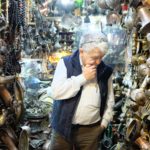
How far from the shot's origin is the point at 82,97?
6.75 feet

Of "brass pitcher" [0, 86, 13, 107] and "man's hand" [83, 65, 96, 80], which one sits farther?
"brass pitcher" [0, 86, 13, 107]

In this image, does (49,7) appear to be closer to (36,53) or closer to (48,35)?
(48,35)

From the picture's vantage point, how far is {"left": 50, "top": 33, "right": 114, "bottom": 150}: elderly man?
198cm

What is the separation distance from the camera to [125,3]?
10.4 feet

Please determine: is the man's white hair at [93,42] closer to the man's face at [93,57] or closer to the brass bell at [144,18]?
the man's face at [93,57]

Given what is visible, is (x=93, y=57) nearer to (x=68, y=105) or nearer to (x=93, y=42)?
(x=93, y=42)

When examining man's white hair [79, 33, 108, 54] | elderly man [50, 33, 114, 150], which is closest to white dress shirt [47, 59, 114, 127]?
elderly man [50, 33, 114, 150]

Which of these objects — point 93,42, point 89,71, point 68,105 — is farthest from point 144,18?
point 68,105

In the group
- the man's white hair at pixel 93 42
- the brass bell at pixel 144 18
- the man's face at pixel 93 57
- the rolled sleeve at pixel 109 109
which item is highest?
the brass bell at pixel 144 18

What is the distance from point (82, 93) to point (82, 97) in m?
0.03

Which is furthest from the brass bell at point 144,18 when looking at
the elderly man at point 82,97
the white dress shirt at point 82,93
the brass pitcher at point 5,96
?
the brass pitcher at point 5,96

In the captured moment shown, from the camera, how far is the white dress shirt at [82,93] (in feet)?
6.49

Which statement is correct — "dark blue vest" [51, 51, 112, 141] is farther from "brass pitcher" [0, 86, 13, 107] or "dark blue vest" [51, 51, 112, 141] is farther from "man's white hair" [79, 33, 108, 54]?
"brass pitcher" [0, 86, 13, 107]

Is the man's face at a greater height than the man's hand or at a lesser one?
greater
